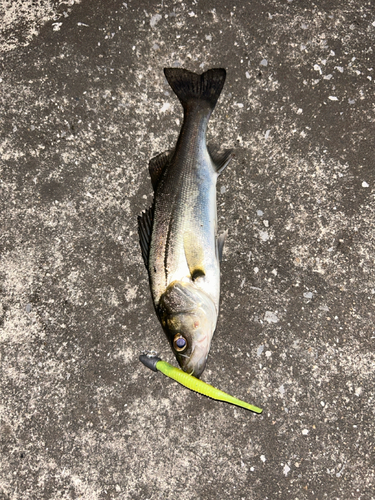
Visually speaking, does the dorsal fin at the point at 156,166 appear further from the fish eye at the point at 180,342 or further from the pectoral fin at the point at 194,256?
the fish eye at the point at 180,342

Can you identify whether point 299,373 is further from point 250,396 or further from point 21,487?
point 21,487

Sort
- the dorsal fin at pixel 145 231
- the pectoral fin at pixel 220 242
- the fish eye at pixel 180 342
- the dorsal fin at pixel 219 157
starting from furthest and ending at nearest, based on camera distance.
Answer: the dorsal fin at pixel 219 157 < the pectoral fin at pixel 220 242 < the dorsal fin at pixel 145 231 < the fish eye at pixel 180 342

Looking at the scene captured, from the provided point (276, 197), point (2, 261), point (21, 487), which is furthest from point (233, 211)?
point (21, 487)

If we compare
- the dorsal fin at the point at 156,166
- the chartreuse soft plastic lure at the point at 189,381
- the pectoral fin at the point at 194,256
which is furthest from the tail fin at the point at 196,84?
the chartreuse soft plastic lure at the point at 189,381

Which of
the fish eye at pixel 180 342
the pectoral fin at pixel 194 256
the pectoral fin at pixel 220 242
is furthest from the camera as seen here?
the pectoral fin at pixel 220 242

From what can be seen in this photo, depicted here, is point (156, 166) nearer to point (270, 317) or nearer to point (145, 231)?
point (145, 231)

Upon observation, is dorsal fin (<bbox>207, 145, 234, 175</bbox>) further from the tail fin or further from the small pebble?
the small pebble

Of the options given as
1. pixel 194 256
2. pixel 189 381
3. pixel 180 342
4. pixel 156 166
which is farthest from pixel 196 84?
pixel 189 381
